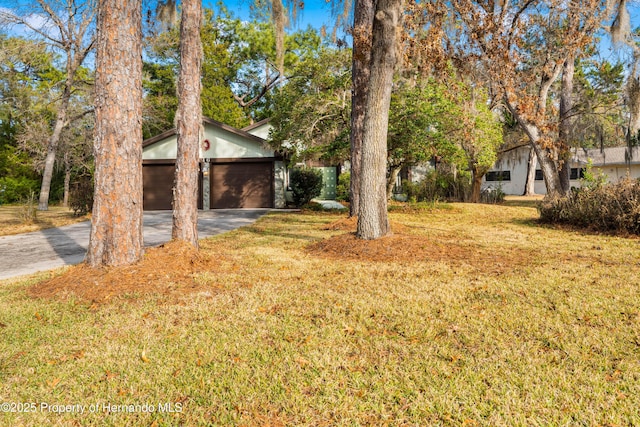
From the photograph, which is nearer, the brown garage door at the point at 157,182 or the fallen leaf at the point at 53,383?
the fallen leaf at the point at 53,383

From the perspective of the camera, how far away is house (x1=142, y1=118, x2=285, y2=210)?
17.9 m

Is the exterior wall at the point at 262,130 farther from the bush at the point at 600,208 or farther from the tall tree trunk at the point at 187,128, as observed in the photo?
the tall tree trunk at the point at 187,128

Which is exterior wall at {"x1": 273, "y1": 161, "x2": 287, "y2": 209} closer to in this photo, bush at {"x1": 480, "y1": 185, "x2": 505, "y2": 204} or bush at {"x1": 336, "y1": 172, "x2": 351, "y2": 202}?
bush at {"x1": 336, "y1": 172, "x2": 351, "y2": 202}

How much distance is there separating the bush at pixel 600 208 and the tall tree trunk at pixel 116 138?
9.29m

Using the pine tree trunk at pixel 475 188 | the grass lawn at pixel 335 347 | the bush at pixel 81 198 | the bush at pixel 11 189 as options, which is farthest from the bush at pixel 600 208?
the bush at pixel 11 189

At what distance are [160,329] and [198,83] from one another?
162 inches

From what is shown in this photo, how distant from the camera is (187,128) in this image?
5.79 metres

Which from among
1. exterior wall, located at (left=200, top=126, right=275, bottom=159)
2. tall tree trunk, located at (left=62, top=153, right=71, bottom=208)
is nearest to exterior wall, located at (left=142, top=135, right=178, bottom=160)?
exterior wall, located at (left=200, top=126, right=275, bottom=159)

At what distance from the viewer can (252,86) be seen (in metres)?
32.4

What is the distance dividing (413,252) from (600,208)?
5.56m

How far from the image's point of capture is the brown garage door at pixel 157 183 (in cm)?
1839

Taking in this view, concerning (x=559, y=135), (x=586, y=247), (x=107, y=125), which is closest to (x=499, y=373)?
(x=107, y=125)

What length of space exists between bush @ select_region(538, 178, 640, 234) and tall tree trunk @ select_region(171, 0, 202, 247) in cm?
864

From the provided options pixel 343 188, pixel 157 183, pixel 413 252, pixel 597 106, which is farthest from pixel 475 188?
pixel 157 183
